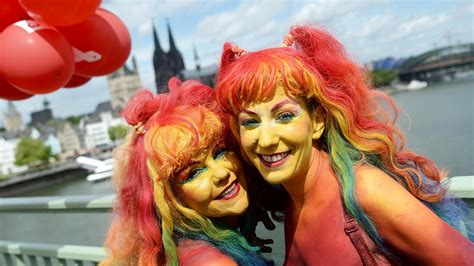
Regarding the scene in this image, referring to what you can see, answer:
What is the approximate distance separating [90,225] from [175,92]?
150cm

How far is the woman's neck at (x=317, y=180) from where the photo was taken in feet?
4.76

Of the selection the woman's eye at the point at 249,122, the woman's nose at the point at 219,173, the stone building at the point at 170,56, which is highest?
the stone building at the point at 170,56

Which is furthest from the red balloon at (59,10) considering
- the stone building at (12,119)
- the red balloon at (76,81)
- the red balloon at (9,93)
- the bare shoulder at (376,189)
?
the stone building at (12,119)

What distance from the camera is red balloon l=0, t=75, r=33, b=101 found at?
3.04 meters

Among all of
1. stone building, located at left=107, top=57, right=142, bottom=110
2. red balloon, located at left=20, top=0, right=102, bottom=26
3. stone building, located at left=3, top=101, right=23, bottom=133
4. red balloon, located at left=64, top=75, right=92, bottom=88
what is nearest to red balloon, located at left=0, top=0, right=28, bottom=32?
red balloon, located at left=20, top=0, right=102, bottom=26

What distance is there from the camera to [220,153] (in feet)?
5.32

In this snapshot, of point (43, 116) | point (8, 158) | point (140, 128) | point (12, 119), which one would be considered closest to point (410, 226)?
point (140, 128)

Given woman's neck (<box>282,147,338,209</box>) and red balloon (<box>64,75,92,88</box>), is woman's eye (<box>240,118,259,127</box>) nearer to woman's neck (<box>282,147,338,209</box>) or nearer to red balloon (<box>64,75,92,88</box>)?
woman's neck (<box>282,147,338,209</box>)

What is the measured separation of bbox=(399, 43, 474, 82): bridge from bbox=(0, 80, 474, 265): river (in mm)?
21953

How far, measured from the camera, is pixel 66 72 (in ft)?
9.68

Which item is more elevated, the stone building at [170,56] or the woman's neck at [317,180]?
the stone building at [170,56]

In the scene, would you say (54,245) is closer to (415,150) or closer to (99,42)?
(99,42)

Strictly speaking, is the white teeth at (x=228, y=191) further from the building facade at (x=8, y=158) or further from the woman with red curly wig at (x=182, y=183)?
the building facade at (x=8, y=158)

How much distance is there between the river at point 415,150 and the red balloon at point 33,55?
83 centimetres
